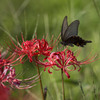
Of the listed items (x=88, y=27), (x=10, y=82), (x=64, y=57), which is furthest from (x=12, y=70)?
(x=88, y=27)

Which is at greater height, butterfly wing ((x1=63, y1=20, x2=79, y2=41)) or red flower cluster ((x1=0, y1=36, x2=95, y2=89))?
butterfly wing ((x1=63, y1=20, x2=79, y2=41))

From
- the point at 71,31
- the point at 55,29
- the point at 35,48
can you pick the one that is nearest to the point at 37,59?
the point at 35,48

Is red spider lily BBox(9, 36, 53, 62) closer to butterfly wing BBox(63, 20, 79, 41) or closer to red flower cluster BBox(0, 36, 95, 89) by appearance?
red flower cluster BBox(0, 36, 95, 89)

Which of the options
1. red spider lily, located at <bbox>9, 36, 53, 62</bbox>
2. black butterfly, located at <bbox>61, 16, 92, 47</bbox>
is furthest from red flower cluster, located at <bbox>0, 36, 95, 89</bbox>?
black butterfly, located at <bbox>61, 16, 92, 47</bbox>

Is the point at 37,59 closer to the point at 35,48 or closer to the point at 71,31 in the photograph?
the point at 35,48

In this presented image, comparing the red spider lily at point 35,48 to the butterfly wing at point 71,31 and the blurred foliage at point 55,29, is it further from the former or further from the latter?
the butterfly wing at point 71,31

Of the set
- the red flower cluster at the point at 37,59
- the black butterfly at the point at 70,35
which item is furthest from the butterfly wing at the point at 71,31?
the red flower cluster at the point at 37,59

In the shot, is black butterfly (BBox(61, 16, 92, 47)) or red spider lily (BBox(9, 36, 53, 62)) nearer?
red spider lily (BBox(9, 36, 53, 62))

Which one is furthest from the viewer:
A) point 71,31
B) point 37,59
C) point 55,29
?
point 55,29
